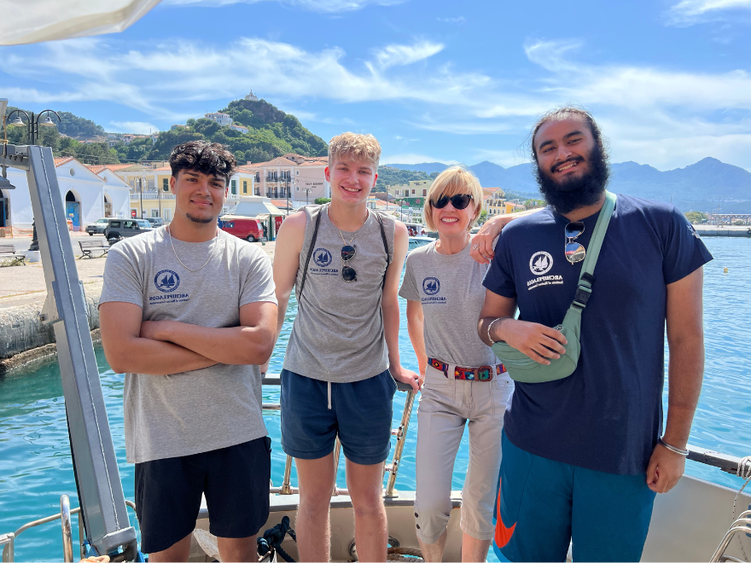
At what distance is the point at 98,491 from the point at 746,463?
249 cm

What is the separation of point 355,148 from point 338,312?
0.81 metres

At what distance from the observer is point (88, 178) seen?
4562 centimetres

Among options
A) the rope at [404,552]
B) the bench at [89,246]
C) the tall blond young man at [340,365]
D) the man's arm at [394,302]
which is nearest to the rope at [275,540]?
the tall blond young man at [340,365]

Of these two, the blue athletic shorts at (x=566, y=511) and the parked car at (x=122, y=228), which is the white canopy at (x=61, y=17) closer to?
the blue athletic shorts at (x=566, y=511)

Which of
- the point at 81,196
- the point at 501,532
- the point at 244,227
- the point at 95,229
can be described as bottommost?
the point at 95,229

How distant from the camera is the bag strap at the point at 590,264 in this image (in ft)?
5.72

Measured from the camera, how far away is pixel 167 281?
211 centimetres

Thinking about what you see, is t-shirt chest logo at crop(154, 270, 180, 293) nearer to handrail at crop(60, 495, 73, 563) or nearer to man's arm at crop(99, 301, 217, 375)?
man's arm at crop(99, 301, 217, 375)

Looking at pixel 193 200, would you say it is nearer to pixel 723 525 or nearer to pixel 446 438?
pixel 446 438

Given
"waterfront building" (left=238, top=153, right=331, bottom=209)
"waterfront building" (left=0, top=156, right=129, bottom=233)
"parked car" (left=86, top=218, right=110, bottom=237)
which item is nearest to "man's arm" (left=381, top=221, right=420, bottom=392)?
"parked car" (left=86, top=218, right=110, bottom=237)

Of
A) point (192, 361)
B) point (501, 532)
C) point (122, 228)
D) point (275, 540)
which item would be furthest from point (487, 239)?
point (122, 228)

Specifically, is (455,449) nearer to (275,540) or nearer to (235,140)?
(275,540)

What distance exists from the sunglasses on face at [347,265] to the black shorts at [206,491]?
33.2 inches

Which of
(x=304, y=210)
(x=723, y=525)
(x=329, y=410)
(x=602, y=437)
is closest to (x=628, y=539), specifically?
(x=602, y=437)
